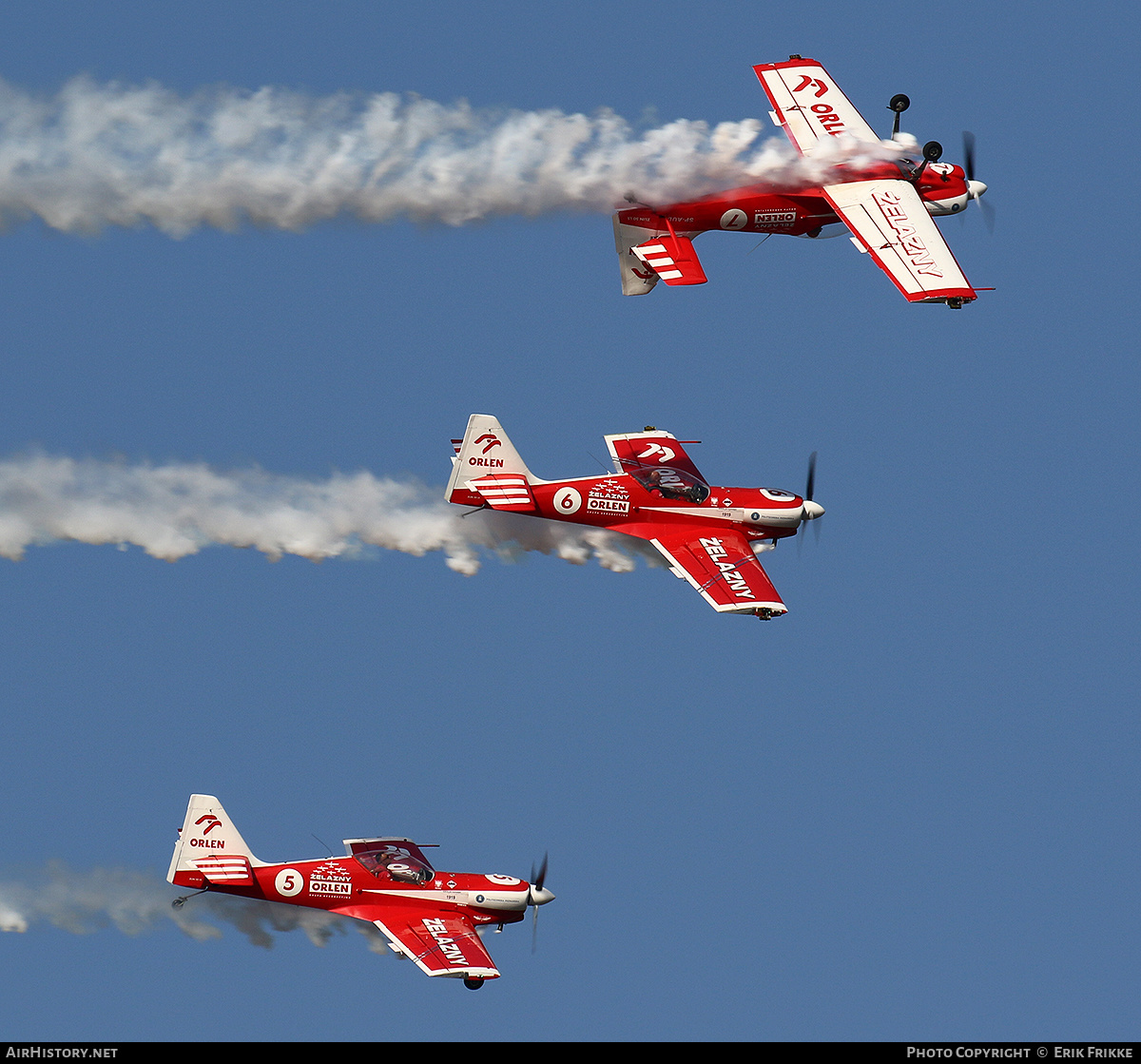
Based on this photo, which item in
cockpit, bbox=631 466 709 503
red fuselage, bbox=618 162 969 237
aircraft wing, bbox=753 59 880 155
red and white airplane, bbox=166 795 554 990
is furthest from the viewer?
aircraft wing, bbox=753 59 880 155

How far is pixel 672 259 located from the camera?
5569 cm

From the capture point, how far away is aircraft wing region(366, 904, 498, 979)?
5069cm

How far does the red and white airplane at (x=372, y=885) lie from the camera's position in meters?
51.7

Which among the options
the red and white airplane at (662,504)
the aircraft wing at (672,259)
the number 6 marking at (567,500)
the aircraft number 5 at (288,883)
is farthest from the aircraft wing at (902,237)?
the aircraft number 5 at (288,883)

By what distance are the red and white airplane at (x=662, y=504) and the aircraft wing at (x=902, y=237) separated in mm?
4302

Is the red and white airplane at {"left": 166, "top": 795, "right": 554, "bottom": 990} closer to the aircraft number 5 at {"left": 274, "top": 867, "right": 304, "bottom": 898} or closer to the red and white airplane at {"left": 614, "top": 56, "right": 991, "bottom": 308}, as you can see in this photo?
the aircraft number 5 at {"left": 274, "top": 867, "right": 304, "bottom": 898}

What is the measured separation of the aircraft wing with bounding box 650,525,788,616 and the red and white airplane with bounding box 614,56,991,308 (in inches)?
201

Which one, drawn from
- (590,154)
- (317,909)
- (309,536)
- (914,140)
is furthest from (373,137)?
(317,909)

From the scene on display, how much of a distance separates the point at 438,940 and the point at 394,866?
1782mm

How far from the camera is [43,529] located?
170ft

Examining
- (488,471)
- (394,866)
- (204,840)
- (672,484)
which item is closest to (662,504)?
(672,484)

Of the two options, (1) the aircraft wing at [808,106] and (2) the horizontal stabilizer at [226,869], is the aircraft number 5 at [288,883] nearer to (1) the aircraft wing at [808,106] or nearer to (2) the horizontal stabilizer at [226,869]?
(2) the horizontal stabilizer at [226,869]

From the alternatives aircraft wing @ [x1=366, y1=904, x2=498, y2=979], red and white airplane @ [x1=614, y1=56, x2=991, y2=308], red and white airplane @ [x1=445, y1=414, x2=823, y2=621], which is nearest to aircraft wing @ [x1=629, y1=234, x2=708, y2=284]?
red and white airplane @ [x1=614, y1=56, x2=991, y2=308]
